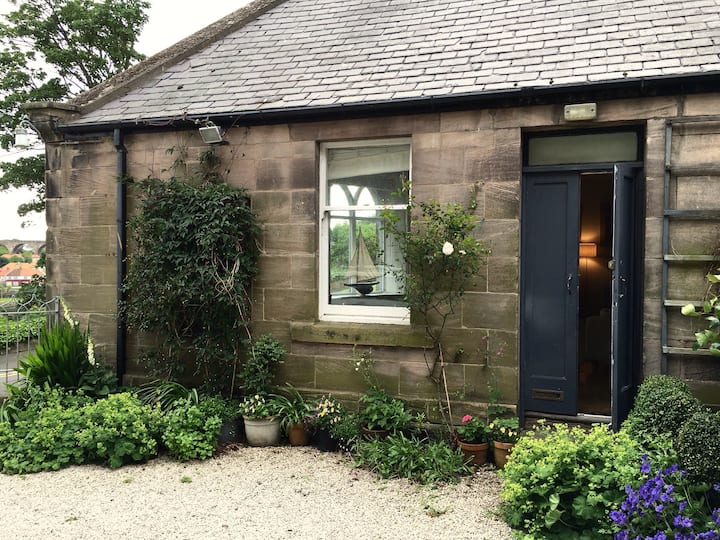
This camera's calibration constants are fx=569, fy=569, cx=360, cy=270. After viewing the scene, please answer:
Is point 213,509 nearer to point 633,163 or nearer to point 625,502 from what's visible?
point 625,502

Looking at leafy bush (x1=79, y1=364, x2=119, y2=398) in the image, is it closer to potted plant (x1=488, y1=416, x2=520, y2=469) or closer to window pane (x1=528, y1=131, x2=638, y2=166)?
potted plant (x1=488, y1=416, x2=520, y2=469)

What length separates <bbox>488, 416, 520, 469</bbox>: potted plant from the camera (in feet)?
17.0

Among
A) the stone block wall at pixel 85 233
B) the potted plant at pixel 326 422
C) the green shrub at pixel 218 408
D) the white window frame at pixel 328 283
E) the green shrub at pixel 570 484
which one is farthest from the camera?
the stone block wall at pixel 85 233

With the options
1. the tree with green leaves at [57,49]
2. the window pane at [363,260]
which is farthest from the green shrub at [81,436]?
the tree with green leaves at [57,49]

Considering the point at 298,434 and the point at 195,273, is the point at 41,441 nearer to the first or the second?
the point at 195,273

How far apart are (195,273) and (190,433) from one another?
168 centimetres

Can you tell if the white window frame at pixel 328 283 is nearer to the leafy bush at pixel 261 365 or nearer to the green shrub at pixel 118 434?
the leafy bush at pixel 261 365

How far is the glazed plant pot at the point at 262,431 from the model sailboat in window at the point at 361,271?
1690 mm

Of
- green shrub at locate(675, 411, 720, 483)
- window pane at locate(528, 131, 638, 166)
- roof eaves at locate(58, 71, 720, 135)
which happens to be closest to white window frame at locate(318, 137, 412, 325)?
roof eaves at locate(58, 71, 720, 135)

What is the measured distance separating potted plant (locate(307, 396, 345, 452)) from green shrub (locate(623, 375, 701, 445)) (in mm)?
2698

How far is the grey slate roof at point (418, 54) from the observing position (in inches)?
217

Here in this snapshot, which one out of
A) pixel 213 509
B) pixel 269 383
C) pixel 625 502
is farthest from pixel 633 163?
pixel 213 509

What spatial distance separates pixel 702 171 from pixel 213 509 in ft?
16.6

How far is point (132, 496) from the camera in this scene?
15.6 ft
